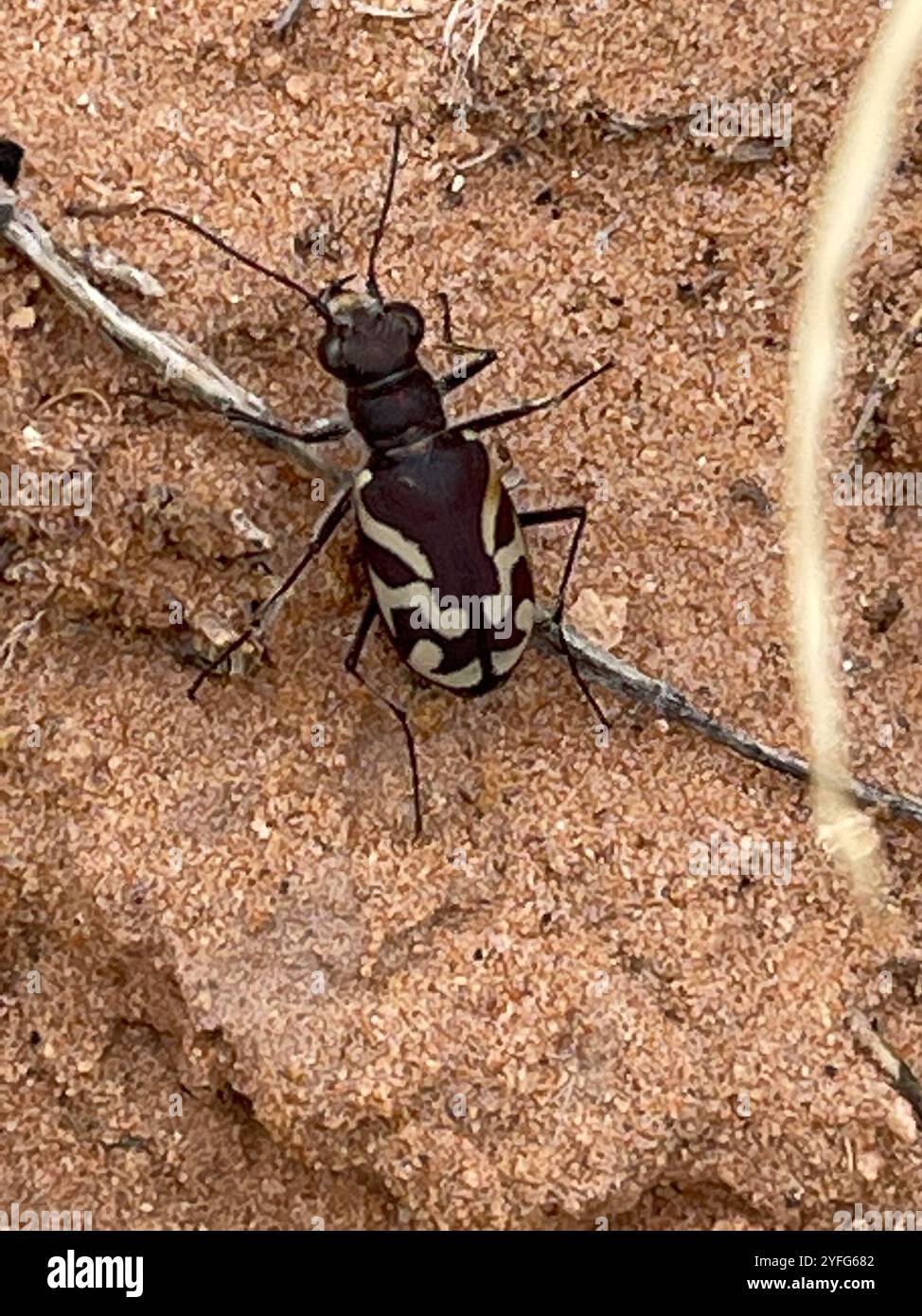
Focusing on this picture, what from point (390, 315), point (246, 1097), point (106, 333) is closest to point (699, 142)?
point (390, 315)

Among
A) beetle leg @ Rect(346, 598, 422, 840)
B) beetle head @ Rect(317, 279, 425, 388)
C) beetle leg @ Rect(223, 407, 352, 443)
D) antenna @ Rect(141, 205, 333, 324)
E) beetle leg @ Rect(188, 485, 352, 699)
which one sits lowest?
beetle leg @ Rect(346, 598, 422, 840)

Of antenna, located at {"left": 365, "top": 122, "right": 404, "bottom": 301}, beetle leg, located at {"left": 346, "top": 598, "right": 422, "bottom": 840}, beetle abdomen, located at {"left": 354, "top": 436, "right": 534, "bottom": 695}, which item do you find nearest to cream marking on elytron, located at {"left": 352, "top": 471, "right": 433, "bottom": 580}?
beetle abdomen, located at {"left": 354, "top": 436, "right": 534, "bottom": 695}

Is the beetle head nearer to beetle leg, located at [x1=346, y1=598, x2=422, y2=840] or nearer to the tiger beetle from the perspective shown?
the tiger beetle

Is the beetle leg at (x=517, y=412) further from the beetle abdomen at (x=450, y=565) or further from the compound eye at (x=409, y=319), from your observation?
the compound eye at (x=409, y=319)

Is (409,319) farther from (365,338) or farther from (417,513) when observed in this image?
(417,513)

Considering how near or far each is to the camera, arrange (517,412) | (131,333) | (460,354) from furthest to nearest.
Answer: (460,354)
(517,412)
(131,333)

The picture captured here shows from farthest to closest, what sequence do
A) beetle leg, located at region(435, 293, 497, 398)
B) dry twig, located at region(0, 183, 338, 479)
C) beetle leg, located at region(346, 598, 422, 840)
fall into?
1. beetle leg, located at region(435, 293, 497, 398)
2. beetle leg, located at region(346, 598, 422, 840)
3. dry twig, located at region(0, 183, 338, 479)

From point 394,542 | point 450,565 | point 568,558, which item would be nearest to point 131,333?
point 394,542
